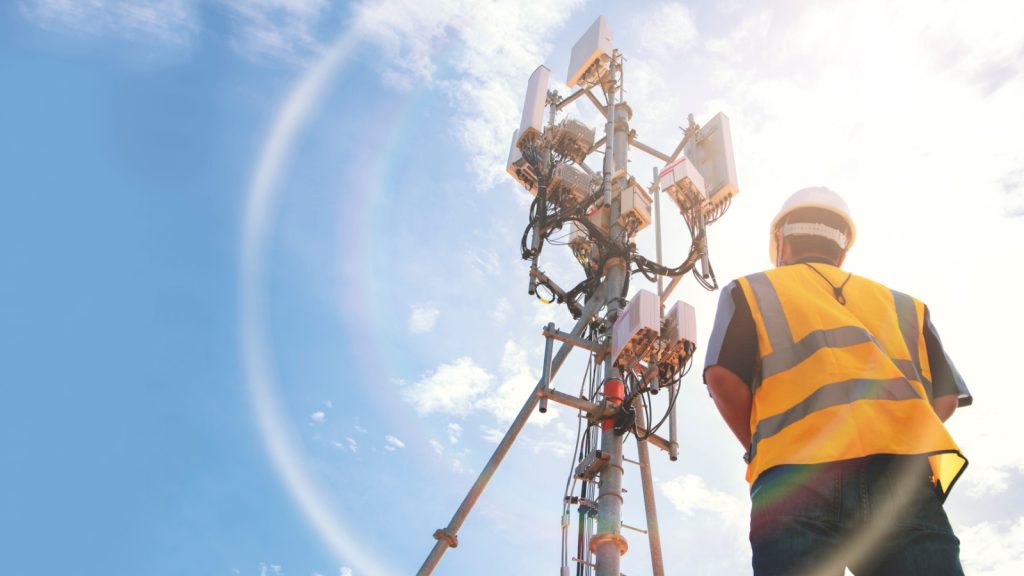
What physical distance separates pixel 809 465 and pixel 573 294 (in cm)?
808

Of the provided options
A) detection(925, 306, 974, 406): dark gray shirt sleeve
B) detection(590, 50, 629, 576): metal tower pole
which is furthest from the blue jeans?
detection(590, 50, 629, 576): metal tower pole

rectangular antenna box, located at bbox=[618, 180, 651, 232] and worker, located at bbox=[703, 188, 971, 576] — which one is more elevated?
rectangular antenna box, located at bbox=[618, 180, 651, 232]

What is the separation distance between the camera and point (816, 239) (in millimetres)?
2432

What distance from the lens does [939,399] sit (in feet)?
7.23

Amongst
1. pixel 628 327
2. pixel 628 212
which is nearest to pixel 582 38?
pixel 628 212

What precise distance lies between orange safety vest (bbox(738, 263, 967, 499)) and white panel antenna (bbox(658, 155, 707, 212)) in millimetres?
7702

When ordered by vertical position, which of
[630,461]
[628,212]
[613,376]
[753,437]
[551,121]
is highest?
[551,121]

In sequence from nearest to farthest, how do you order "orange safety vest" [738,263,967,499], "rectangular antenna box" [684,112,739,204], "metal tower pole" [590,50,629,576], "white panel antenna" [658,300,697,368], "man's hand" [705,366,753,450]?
"orange safety vest" [738,263,967,499], "man's hand" [705,366,753,450], "metal tower pole" [590,50,629,576], "white panel antenna" [658,300,697,368], "rectangular antenna box" [684,112,739,204]

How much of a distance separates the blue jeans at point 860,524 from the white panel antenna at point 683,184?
833 centimetres

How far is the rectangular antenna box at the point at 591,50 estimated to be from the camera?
11672mm

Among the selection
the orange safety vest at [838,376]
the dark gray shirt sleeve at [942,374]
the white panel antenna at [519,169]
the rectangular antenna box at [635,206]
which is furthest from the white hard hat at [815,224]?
the white panel antenna at [519,169]

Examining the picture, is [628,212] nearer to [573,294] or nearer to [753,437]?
[573,294]

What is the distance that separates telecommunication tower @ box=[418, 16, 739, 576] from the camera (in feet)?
24.5

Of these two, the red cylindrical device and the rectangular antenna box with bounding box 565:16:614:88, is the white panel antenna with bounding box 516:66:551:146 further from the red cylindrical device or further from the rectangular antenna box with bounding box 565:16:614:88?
the red cylindrical device
